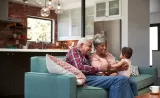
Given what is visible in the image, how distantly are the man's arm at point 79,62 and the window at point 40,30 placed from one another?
16.9 ft

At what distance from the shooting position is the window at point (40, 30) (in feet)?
24.6

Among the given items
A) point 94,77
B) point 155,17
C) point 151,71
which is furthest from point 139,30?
point 155,17

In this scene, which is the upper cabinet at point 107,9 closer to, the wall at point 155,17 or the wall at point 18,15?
the wall at point 18,15

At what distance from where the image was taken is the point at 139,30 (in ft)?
18.1

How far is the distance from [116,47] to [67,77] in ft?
11.0

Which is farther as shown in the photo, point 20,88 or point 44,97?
point 20,88

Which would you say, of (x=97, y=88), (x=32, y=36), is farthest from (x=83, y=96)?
(x=32, y=36)

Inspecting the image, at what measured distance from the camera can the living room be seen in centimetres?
411

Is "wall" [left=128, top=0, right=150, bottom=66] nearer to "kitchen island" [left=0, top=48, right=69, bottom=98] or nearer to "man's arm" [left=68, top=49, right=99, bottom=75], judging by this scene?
"kitchen island" [left=0, top=48, right=69, bottom=98]

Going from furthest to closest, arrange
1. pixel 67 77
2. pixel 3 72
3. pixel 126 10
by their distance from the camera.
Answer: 1. pixel 126 10
2. pixel 3 72
3. pixel 67 77

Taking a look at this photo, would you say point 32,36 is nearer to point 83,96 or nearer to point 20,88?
point 20,88

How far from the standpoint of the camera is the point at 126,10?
17.0 feet

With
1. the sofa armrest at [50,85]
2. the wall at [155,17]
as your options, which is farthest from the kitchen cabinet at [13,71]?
the wall at [155,17]

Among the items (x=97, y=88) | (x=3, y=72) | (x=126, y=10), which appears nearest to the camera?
(x=97, y=88)
